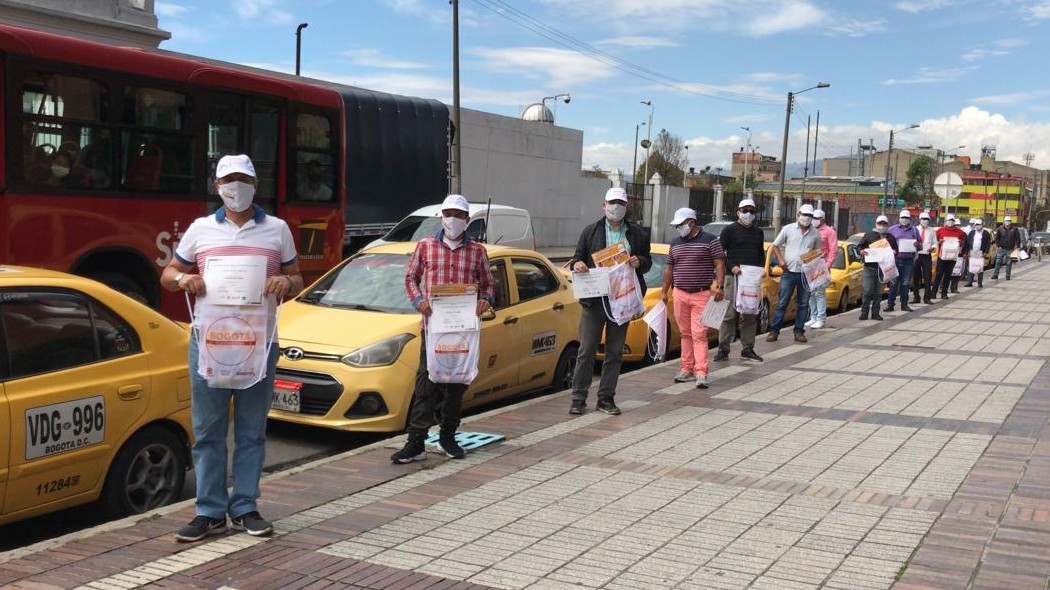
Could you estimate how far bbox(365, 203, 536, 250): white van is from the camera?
51.3 ft

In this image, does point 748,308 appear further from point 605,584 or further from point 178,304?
point 605,584

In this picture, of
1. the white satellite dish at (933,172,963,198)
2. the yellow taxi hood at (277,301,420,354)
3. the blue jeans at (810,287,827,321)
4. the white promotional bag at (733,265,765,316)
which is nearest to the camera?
the yellow taxi hood at (277,301,420,354)

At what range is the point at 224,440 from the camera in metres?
4.77

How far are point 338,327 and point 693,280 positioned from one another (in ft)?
11.7

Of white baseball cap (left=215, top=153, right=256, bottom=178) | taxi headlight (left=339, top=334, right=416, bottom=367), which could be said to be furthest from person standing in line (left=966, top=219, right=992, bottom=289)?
white baseball cap (left=215, top=153, right=256, bottom=178)

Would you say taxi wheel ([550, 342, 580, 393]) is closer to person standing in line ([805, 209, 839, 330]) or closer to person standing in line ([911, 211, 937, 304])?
person standing in line ([805, 209, 839, 330])

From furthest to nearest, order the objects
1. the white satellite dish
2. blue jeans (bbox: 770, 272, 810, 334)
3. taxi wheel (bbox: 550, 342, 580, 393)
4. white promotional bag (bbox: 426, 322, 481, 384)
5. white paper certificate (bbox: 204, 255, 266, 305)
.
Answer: the white satellite dish → blue jeans (bbox: 770, 272, 810, 334) → taxi wheel (bbox: 550, 342, 580, 393) → white promotional bag (bbox: 426, 322, 481, 384) → white paper certificate (bbox: 204, 255, 266, 305)

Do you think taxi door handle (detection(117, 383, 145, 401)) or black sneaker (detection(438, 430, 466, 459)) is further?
black sneaker (detection(438, 430, 466, 459))

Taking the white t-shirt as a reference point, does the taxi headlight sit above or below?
below

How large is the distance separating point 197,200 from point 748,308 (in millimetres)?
6344

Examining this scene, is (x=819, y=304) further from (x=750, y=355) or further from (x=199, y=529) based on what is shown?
(x=199, y=529)

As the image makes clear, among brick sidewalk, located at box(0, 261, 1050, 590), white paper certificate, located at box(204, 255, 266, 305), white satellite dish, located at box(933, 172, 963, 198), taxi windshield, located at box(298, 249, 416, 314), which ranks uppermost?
white satellite dish, located at box(933, 172, 963, 198)

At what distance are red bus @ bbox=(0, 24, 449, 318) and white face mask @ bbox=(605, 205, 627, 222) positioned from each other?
5.49m

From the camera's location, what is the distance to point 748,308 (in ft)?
36.1
